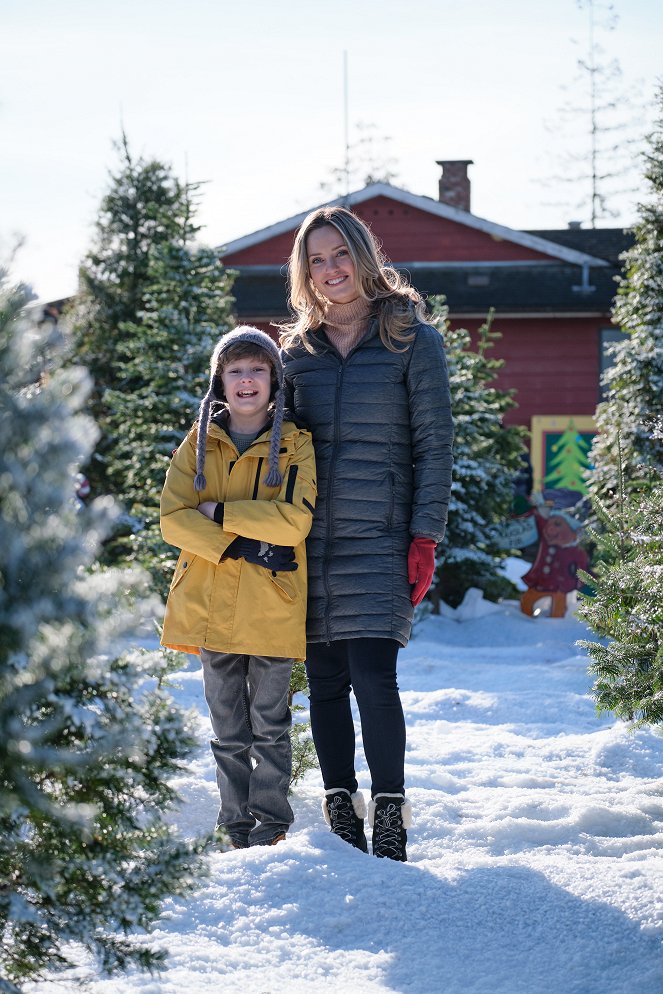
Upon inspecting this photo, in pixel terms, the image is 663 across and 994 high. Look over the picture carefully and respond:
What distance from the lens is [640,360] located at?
9.84 metres

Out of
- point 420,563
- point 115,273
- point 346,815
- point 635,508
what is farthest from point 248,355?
point 115,273

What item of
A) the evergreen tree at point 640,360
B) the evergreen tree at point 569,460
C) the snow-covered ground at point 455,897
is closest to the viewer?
the snow-covered ground at point 455,897

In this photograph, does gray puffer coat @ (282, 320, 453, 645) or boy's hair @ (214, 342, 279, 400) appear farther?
boy's hair @ (214, 342, 279, 400)

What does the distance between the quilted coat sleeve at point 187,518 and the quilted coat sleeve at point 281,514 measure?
62mm

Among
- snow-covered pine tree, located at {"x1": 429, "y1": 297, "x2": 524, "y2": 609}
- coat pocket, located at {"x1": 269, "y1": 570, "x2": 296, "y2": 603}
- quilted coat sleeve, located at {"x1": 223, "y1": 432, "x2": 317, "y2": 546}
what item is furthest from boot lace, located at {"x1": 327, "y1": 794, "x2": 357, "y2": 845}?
snow-covered pine tree, located at {"x1": 429, "y1": 297, "x2": 524, "y2": 609}

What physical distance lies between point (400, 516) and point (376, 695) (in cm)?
59

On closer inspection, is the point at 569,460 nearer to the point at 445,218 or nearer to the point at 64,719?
the point at 445,218

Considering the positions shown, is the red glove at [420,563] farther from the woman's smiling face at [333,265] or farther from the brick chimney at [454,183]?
the brick chimney at [454,183]

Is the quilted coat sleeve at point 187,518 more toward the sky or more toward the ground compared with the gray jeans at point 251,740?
more toward the sky

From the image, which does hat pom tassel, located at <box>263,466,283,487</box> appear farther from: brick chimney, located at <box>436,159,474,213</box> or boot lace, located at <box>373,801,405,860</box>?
brick chimney, located at <box>436,159,474,213</box>

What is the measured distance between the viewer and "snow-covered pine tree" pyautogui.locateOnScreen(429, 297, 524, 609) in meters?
10.8

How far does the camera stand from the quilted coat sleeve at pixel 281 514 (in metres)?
3.69

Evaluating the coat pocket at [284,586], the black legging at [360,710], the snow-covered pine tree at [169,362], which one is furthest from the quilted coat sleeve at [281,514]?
the snow-covered pine tree at [169,362]

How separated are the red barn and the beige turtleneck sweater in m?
15.4
